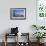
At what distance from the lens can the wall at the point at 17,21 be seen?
23.5 ft

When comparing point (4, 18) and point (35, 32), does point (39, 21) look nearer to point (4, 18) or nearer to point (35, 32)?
point (35, 32)

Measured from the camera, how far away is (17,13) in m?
7.21

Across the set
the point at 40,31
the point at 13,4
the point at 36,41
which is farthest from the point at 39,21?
the point at 13,4

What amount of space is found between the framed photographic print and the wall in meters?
0.13

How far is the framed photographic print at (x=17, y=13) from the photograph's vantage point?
7180 millimetres

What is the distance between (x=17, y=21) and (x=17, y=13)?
36 centimetres

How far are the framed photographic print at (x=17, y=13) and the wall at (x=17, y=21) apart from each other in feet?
0.44

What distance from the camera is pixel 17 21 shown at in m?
7.25

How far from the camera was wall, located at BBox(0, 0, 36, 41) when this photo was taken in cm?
717

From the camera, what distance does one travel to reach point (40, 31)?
24.0 ft

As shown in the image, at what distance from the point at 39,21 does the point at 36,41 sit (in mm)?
909

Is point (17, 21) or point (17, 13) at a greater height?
point (17, 13)

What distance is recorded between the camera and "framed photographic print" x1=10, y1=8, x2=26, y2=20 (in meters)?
7.18

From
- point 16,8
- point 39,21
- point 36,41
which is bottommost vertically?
point 36,41
